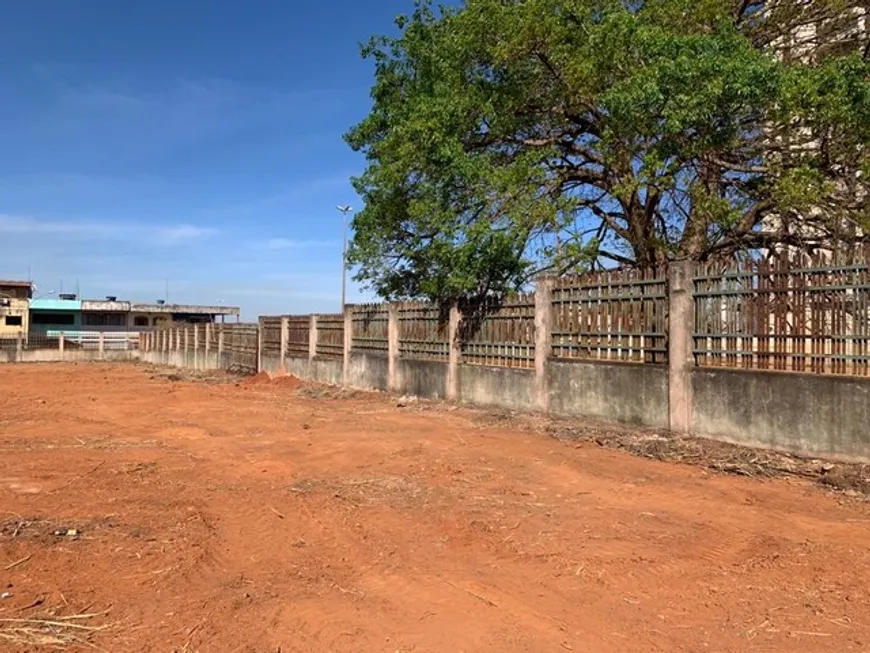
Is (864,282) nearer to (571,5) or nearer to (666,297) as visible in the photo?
(666,297)

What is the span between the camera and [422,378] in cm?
1522

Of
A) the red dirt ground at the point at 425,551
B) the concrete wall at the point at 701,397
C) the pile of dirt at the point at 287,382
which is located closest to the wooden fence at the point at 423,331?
the concrete wall at the point at 701,397

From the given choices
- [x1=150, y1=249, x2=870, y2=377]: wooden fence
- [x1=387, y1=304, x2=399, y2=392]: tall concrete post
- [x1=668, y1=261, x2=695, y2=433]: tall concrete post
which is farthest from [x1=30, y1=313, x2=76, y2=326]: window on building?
[x1=668, y1=261, x2=695, y2=433]: tall concrete post

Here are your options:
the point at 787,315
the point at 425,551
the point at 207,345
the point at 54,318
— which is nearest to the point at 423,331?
the point at 787,315

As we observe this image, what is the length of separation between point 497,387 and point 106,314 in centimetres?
5358

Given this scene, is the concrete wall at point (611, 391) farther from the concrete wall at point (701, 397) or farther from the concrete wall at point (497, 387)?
the concrete wall at point (497, 387)

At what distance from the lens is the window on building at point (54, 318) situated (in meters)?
55.6

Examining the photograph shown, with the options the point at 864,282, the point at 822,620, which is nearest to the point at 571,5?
the point at 864,282

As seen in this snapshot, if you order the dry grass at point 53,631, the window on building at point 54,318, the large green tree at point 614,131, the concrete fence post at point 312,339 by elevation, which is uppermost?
the large green tree at point 614,131

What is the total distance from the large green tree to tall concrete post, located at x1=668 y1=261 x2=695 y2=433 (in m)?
2.11

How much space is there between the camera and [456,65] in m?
12.9

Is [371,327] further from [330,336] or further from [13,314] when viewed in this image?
[13,314]

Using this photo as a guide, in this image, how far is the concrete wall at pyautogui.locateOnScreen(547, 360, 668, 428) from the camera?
949 centimetres

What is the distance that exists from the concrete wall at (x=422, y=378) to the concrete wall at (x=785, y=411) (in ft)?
21.1
